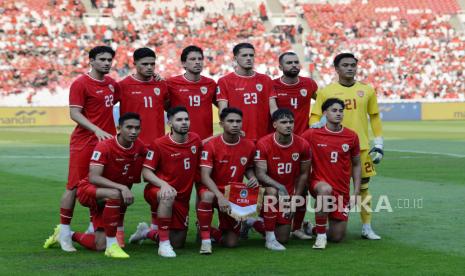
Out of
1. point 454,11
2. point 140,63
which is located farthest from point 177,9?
point 140,63

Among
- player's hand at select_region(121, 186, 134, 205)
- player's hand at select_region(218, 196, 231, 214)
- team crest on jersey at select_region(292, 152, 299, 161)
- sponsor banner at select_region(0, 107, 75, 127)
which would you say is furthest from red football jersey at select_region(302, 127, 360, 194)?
sponsor banner at select_region(0, 107, 75, 127)

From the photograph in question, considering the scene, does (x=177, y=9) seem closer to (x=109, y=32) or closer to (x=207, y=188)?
(x=109, y=32)

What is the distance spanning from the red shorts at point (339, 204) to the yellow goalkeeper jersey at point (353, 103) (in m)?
0.81

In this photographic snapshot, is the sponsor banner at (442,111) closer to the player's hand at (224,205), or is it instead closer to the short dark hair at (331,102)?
the short dark hair at (331,102)

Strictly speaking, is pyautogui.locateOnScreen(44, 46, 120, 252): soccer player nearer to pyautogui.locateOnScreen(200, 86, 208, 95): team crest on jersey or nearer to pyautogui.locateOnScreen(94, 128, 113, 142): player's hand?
pyautogui.locateOnScreen(94, 128, 113, 142): player's hand

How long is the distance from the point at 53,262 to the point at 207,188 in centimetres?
180

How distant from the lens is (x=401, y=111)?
42438mm

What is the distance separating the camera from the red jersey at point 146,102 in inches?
381

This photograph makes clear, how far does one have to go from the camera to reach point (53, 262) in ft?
26.5

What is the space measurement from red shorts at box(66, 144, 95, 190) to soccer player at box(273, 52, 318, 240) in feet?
7.53

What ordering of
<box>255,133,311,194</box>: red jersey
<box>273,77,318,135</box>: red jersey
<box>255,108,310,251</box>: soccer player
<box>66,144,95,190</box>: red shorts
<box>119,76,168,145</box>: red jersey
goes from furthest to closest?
<box>273,77,318,135</box>: red jersey → <box>119,76,168,145</box>: red jersey → <box>66,144,95,190</box>: red shorts → <box>255,133,311,194</box>: red jersey → <box>255,108,310,251</box>: soccer player

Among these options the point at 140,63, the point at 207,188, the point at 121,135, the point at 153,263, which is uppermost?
the point at 140,63

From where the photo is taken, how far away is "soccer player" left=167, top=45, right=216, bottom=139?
32.3 feet

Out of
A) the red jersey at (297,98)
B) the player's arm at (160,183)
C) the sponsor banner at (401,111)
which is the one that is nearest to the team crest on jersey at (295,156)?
the red jersey at (297,98)
